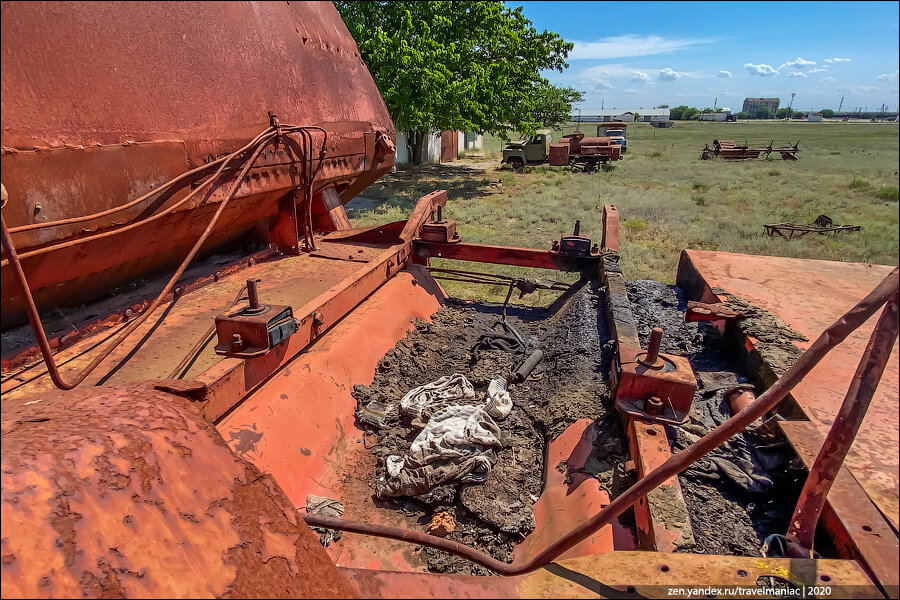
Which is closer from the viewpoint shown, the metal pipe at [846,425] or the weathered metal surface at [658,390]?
the metal pipe at [846,425]

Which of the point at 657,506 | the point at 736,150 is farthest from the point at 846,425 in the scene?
the point at 736,150

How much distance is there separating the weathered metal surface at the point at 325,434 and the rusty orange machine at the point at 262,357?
0.05 feet

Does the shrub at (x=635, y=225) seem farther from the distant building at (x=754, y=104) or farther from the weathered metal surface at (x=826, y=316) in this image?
the distant building at (x=754, y=104)

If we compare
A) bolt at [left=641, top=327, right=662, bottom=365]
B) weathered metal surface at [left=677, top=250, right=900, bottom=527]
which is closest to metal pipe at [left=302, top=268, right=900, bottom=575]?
weathered metal surface at [left=677, top=250, right=900, bottom=527]

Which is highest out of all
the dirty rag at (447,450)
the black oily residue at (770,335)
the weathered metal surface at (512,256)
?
the weathered metal surface at (512,256)

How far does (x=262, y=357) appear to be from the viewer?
2.33 meters

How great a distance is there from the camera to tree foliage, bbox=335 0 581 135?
13.2 meters

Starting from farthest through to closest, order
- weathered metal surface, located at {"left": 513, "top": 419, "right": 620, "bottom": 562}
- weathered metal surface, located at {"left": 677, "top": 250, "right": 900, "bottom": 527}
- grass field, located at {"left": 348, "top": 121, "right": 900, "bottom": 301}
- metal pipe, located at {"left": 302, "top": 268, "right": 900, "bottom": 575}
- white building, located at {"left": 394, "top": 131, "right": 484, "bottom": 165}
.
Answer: white building, located at {"left": 394, "top": 131, "right": 484, "bottom": 165} < grass field, located at {"left": 348, "top": 121, "right": 900, "bottom": 301} < weathered metal surface, located at {"left": 513, "top": 419, "right": 620, "bottom": 562} < weathered metal surface, located at {"left": 677, "top": 250, "right": 900, "bottom": 527} < metal pipe, located at {"left": 302, "top": 268, "right": 900, "bottom": 575}

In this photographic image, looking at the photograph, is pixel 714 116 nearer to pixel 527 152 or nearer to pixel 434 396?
pixel 434 396

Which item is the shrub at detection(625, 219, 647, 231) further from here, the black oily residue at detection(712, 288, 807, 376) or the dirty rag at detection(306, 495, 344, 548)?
the dirty rag at detection(306, 495, 344, 548)

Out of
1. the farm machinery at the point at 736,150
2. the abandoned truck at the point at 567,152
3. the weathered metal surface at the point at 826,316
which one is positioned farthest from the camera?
the abandoned truck at the point at 567,152

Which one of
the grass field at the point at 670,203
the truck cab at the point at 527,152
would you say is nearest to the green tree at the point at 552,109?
the truck cab at the point at 527,152

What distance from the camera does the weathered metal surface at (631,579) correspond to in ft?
3.39

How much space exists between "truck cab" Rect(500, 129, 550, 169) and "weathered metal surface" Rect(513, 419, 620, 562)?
23103 mm
